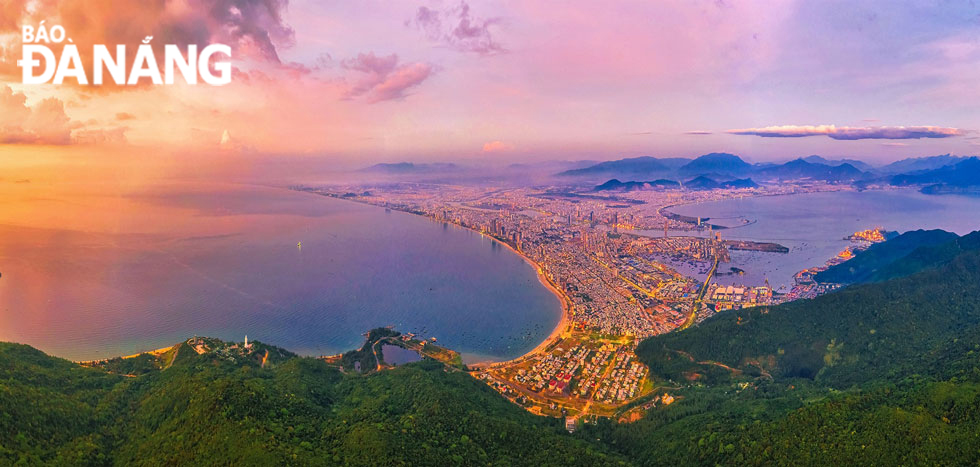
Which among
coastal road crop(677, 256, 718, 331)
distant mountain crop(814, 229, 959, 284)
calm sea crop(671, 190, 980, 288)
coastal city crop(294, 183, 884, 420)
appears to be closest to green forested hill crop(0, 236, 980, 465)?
coastal city crop(294, 183, 884, 420)

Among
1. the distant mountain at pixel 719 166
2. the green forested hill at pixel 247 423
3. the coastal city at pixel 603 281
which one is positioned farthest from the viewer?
the distant mountain at pixel 719 166

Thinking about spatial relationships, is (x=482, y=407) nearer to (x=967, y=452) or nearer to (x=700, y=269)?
(x=967, y=452)

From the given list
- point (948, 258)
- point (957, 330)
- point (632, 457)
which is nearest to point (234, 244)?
point (632, 457)

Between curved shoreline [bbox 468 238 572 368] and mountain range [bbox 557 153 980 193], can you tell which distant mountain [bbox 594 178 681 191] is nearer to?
mountain range [bbox 557 153 980 193]

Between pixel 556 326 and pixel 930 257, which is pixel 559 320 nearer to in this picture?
pixel 556 326

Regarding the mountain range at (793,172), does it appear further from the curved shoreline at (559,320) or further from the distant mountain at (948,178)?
the curved shoreline at (559,320)

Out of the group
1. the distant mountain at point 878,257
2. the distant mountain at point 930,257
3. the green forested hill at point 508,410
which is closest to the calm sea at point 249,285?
the green forested hill at point 508,410

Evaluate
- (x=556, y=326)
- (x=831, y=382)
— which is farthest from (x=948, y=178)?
(x=556, y=326)
